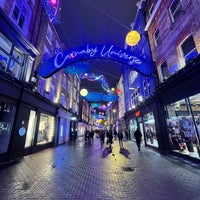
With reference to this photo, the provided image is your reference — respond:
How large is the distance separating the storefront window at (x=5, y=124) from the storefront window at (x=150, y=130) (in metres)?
11.5

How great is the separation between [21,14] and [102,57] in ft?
23.3

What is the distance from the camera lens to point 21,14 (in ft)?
29.6

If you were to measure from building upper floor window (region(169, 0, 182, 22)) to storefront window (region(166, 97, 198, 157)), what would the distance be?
6.02 meters

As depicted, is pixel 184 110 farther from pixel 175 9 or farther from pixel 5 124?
pixel 5 124

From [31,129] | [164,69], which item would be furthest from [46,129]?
[164,69]

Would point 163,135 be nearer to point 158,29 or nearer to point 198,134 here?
point 198,134

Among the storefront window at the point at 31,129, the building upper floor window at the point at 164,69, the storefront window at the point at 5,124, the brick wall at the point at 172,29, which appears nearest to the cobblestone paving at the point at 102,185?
the storefront window at the point at 5,124

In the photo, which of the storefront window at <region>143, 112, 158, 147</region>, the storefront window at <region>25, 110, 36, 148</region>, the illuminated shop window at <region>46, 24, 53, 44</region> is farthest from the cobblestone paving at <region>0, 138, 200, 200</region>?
the illuminated shop window at <region>46, 24, 53, 44</region>

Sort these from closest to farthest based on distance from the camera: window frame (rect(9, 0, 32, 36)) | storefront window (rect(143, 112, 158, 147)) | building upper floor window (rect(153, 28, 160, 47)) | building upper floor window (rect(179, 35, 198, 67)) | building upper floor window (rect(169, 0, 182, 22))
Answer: building upper floor window (rect(179, 35, 198, 67))
building upper floor window (rect(169, 0, 182, 22))
window frame (rect(9, 0, 32, 36))
building upper floor window (rect(153, 28, 160, 47))
storefront window (rect(143, 112, 158, 147))

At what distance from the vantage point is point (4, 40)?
7.43 metres

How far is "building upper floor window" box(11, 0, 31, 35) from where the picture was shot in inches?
328

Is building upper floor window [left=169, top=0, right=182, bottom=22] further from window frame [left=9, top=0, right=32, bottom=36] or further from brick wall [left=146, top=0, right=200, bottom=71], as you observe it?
window frame [left=9, top=0, right=32, bottom=36]

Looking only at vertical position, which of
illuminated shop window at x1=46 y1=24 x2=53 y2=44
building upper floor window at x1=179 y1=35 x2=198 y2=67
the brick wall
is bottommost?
building upper floor window at x1=179 y1=35 x2=198 y2=67

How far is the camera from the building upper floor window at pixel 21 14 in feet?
27.3
